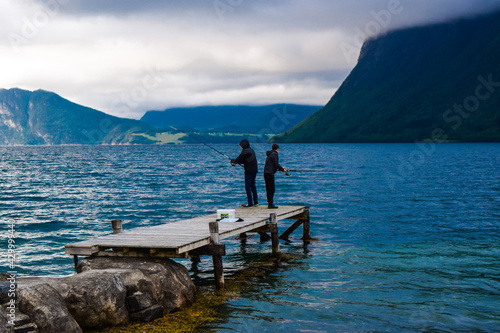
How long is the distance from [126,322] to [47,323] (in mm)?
2043

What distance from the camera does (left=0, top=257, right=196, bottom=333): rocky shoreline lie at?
328 inches

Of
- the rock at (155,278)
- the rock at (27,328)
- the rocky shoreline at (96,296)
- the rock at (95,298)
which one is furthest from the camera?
the rock at (155,278)

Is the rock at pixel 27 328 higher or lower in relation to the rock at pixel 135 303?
higher

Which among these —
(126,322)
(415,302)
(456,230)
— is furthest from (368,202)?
(126,322)

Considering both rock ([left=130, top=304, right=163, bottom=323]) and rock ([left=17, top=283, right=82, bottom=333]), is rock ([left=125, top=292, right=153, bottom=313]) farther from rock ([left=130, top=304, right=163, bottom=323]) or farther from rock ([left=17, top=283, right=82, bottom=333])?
rock ([left=17, top=283, right=82, bottom=333])

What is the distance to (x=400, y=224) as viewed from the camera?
25.3 metres

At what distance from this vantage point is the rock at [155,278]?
10727mm

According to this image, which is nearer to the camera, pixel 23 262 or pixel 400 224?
pixel 23 262

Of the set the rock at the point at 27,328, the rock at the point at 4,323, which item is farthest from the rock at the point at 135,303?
the rock at the point at 4,323

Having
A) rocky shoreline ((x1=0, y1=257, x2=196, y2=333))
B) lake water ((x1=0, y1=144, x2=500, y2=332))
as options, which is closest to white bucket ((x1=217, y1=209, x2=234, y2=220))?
lake water ((x1=0, y1=144, x2=500, y2=332))

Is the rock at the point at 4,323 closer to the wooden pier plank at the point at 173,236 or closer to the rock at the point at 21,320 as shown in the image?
the rock at the point at 21,320

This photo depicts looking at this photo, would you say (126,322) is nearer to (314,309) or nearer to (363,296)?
(314,309)

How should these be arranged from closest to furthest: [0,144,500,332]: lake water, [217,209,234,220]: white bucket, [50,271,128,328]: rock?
[50,271,128,328]: rock
[0,144,500,332]: lake water
[217,209,234,220]: white bucket

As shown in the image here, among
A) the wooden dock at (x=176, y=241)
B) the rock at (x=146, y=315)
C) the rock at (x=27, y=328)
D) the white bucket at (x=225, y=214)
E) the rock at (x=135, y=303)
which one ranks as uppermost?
the white bucket at (x=225, y=214)
